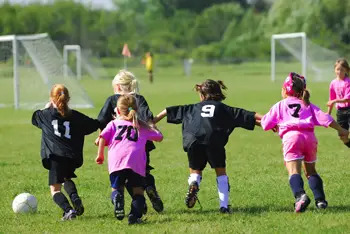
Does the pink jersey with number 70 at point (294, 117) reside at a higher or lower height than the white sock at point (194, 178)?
higher

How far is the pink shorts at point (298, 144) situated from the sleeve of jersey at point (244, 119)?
0.38 meters

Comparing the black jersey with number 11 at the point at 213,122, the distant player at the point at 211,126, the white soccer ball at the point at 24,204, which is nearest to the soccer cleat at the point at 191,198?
the distant player at the point at 211,126

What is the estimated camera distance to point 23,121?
2225 cm

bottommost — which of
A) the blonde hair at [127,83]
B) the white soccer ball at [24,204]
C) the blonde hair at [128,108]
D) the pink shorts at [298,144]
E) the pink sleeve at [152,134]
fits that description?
the white soccer ball at [24,204]

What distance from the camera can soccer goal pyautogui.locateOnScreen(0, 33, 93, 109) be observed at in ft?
84.7

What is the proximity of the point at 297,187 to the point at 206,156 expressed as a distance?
111cm

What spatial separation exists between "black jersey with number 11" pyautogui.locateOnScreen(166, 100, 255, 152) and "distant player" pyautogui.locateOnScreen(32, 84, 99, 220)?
3.42ft

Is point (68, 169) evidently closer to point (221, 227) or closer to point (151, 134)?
point (151, 134)

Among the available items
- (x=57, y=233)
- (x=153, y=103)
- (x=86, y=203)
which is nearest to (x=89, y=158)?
(x=86, y=203)

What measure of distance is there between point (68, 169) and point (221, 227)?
1.88 m

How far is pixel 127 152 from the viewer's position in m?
8.02

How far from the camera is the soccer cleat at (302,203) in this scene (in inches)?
319

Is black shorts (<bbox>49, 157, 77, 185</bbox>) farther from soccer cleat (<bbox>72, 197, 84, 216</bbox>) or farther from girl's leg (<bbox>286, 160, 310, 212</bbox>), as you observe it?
girl's leg (<bbox>286, 160, 310, 212</bbox>)

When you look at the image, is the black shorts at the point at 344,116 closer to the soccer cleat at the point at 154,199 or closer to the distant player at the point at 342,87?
the distant player at the point at 342,87
